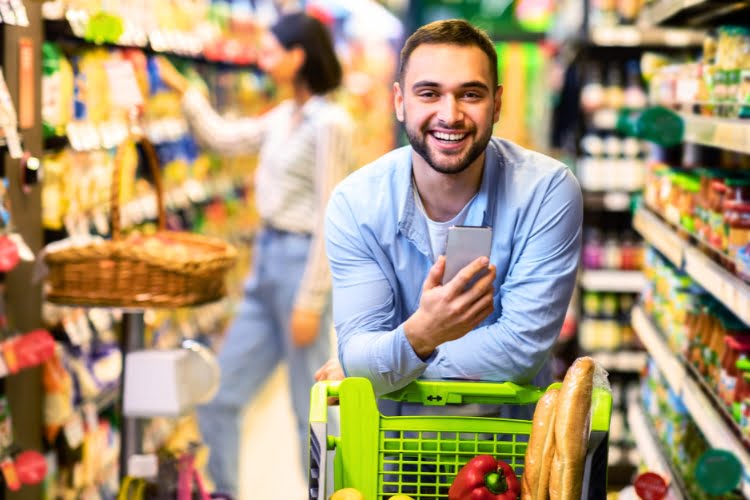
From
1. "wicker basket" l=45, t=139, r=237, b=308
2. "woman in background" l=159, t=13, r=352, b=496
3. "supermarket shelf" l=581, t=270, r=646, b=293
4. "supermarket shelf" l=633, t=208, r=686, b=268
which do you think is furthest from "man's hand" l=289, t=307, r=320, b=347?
"supermarket shelf" l=581, t=270, r=646, b=293

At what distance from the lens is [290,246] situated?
4527mm

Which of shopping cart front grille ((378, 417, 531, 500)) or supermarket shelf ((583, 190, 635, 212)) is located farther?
supermarket shelf ((583, 190, 635, 212))

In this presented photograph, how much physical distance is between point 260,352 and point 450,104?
8.68 ft

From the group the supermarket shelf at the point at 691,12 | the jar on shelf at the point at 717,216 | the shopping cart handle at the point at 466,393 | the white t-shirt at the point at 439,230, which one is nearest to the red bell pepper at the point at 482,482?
the shopping cart handle at the point at 466,393

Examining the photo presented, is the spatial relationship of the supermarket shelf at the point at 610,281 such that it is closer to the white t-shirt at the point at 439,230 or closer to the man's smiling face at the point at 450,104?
the white t-shirt at the point at 439,230

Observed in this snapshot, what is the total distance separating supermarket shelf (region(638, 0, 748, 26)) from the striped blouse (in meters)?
1.27

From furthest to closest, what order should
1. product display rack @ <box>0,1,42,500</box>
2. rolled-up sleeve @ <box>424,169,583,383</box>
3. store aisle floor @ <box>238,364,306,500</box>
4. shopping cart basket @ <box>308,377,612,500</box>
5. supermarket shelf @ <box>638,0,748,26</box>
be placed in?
store aisle floor @ <box>238,364,306,500</box> → supermarket shelf @ <box>638,0,748,26</box> → product display rack @ <box>0,1,42,500</box> → rolled-up sleeve @ <box>424,169,583,383</box> → shopping cart basket @ <box>308,377,612,500</box>

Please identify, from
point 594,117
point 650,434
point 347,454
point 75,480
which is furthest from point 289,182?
point 347,454

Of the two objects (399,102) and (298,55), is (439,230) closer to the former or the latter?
(399,102)

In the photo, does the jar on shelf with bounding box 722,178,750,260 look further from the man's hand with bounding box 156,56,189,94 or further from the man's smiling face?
the man's hand with bounding box 156,56,189,94

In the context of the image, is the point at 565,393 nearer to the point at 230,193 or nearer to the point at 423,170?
the point at 423,170

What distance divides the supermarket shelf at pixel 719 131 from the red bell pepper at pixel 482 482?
3.81ft

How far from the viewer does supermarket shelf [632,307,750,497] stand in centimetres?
272

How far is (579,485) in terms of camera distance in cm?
182
